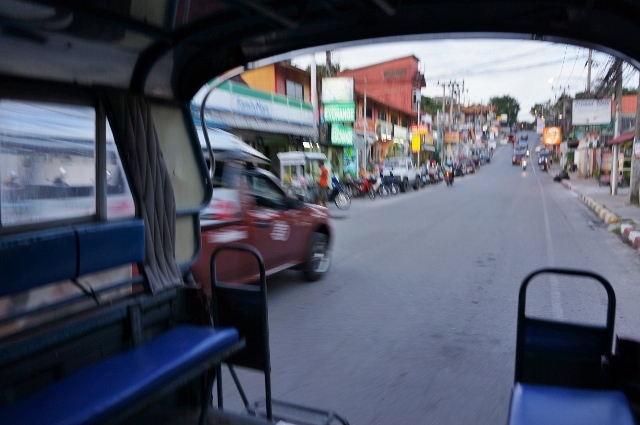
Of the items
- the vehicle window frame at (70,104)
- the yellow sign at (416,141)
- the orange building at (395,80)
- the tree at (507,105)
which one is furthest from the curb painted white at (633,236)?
the tree at (507,105)

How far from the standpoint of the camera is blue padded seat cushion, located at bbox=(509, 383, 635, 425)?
2463 millimetres

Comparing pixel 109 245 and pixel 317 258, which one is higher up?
pixel 109 245

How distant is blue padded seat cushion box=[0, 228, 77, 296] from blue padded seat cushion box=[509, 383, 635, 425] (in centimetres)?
244

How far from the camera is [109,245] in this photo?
3.19m

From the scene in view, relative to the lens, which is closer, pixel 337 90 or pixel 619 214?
pixel 619 214

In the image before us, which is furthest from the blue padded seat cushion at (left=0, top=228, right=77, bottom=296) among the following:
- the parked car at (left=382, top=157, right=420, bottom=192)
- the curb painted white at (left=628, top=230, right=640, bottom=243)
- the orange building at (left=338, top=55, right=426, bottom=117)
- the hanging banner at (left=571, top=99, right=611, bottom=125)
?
the orange building at (left=338, top=55, right=426, bottom=117)

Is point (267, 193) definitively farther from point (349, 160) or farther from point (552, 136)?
point (552, 136)

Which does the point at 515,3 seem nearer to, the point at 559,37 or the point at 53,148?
the point at 559,37

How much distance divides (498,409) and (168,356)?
8.12 feet

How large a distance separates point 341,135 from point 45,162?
1015 inches

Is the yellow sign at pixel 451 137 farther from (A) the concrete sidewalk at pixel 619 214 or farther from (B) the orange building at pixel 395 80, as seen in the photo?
(A) the concrete sidewalk at pixel 619 214

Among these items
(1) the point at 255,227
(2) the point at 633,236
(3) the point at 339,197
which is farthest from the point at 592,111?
(1) the point at 255,227

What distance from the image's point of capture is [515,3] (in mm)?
2719

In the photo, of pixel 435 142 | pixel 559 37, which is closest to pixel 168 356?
pixel 559 37
